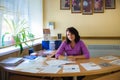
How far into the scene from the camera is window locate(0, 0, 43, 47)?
302cm

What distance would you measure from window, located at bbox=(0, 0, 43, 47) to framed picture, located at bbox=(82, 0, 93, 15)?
101cm

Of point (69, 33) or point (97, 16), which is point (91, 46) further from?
point (69, 33)

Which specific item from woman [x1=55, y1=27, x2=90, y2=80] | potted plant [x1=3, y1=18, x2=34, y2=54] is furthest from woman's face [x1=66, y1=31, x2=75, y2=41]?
potted plant [x1=3, y1=18, x2=34, y2=54]

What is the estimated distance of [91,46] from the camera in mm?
4160

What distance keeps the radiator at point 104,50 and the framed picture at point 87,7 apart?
0.79 meters

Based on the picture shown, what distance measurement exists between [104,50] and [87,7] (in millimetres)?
1059

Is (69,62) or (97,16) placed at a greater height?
(97,16)

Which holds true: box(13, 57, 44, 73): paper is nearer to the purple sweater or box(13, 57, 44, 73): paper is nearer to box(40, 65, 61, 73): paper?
box(40, 65, 61, 73): paper

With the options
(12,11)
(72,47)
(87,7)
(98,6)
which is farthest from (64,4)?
(72,47)

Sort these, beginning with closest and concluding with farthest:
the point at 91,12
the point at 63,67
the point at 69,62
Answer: the point at 63,67 → the point at 69,62 → the point at 91,12

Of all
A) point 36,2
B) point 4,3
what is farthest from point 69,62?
point 36,2

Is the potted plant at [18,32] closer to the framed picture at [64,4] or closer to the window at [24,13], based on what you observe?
the window at [24,13]

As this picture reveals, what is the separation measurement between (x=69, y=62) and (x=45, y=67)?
41cm

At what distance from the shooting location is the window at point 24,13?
3.02 meters
